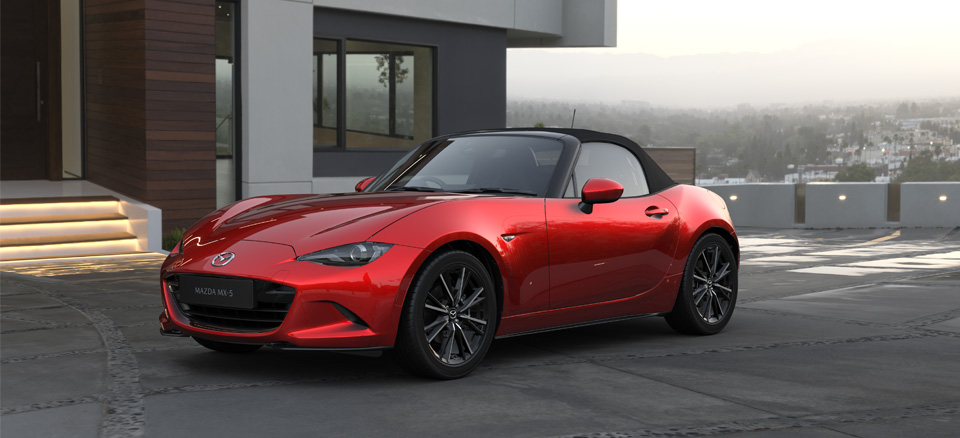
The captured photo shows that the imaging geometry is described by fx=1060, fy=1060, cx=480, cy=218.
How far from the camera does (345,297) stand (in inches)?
203

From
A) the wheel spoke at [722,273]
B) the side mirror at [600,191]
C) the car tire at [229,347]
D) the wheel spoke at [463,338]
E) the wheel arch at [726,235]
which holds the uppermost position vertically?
the side mirror at [600,191]

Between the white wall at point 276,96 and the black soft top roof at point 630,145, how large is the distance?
9.10m

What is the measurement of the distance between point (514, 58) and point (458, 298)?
→ 93.4 meters

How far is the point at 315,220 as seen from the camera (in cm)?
557

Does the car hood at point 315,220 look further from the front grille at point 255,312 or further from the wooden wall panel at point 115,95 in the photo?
the wooden wall panel at point 115,95

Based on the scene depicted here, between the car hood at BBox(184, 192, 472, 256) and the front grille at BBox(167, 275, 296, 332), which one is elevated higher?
Answer: the car hood at BBox(184, 192, 472, 256)

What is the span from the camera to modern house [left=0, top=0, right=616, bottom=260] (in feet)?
46.5

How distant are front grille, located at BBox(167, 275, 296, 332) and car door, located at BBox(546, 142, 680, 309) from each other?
1.62 meters

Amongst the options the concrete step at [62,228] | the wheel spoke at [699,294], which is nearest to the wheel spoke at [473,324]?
the wheel spoke at [699,294]

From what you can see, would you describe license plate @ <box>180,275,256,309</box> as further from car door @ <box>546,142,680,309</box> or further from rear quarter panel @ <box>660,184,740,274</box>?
rear quarter panel @ <box>660,184,740,274</box>

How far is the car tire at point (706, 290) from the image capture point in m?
7.10

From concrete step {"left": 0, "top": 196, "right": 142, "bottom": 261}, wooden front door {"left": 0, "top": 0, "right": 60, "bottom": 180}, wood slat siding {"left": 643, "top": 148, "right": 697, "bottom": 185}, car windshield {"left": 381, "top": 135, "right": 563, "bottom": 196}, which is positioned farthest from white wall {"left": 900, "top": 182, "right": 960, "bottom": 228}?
car windshield {"left": 381, "top": 135, "right": 563, "bottom": 196}

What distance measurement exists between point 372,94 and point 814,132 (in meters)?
76.5

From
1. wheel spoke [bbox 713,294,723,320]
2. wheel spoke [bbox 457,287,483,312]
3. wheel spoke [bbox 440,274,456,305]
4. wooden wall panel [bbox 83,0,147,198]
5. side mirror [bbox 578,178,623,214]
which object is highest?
wooden wall panel [bbox 83,0,147,198]
